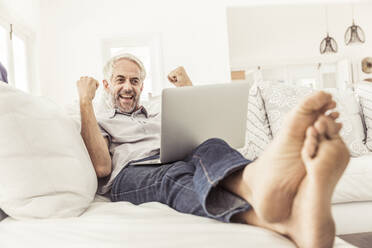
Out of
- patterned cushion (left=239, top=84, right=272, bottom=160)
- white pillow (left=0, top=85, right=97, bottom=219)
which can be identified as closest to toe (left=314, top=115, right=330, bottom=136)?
white pillow (left=0, top=85, right=97, bottom=219)

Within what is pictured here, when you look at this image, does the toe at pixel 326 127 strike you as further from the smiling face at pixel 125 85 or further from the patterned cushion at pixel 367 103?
the patterned cushion at pixel 367 103

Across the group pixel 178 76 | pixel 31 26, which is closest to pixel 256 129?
pixel 178 76

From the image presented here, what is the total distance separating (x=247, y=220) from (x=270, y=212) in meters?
0.13

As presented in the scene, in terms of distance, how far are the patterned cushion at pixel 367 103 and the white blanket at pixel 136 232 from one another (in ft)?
4.21

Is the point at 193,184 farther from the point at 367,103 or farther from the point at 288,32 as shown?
the point at 288,32

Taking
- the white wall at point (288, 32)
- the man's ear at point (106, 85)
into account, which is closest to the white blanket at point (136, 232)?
the man's ear at point (106, 85)

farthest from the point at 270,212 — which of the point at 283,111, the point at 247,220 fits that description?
the point at 283,111

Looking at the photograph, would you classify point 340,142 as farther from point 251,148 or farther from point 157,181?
point 251,148

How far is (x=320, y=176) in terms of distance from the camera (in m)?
0.67

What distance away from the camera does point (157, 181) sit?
3.74ft

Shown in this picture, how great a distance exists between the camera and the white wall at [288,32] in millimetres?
6996

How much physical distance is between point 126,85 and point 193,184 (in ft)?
3.25

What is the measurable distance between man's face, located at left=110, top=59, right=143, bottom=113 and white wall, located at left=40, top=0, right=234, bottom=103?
3145 millimetres

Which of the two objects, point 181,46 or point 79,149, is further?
point 181,46
